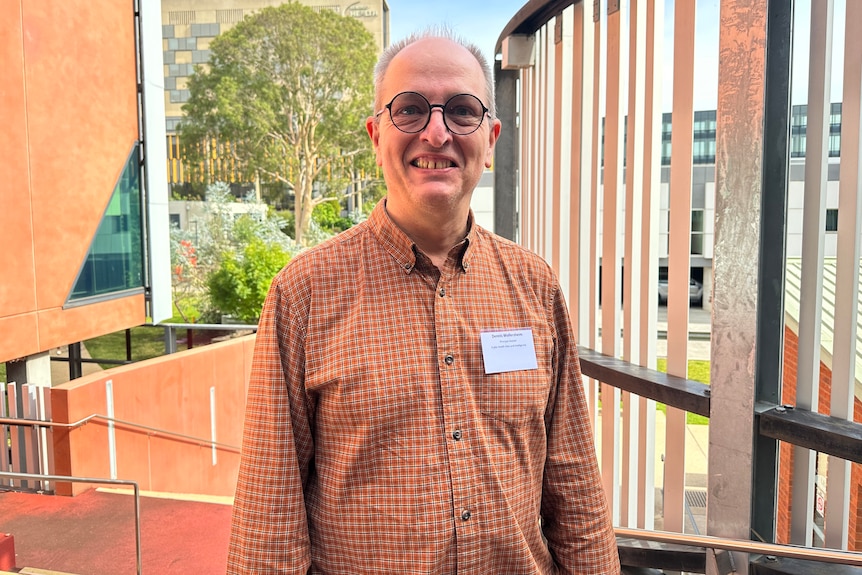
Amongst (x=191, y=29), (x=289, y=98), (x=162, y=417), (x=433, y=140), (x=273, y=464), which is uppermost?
(x=191, y=29)

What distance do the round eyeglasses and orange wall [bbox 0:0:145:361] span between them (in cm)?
765

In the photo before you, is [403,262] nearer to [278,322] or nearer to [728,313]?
[278,322]

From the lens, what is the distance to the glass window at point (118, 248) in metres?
9.23

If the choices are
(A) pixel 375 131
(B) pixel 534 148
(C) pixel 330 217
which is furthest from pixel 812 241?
(C) pixel 330 217

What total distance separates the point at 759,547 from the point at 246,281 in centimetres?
2109

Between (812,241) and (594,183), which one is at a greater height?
(594,183)

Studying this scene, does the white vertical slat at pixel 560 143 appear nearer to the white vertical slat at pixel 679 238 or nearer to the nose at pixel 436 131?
the white vertical slat at pixel 679 238

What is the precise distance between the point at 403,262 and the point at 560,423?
1.65ft

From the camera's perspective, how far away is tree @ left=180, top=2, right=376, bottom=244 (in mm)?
24812

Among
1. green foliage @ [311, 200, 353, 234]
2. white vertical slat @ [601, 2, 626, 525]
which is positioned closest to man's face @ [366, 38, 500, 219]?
white vertical slat @ [601, 2, 626, 525]

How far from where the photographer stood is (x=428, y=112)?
1296 millimetres

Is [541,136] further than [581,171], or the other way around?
[541,136]

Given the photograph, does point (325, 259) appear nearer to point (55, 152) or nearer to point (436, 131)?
point (436, 131)

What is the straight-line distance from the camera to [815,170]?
179 centimetres
